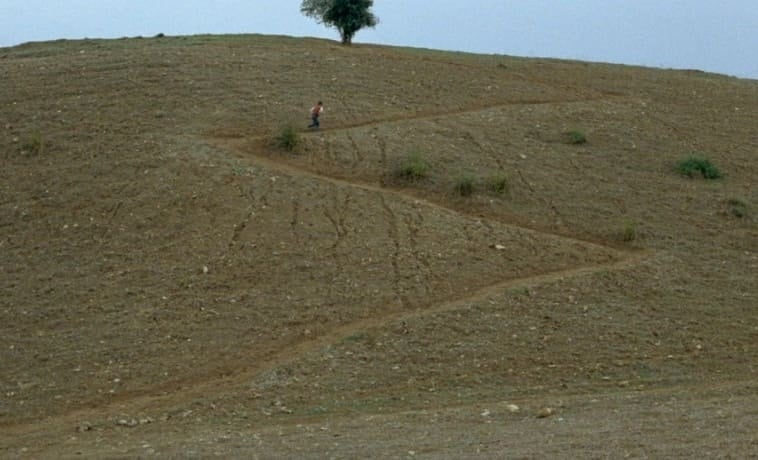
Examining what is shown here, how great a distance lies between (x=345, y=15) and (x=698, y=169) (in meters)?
14.3

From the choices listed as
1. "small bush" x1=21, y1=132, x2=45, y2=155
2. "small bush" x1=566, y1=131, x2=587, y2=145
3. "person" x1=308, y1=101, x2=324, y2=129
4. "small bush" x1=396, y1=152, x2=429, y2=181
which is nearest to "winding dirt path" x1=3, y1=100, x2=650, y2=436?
"small bush" x1=396, y1=152, x2=429, y2=181

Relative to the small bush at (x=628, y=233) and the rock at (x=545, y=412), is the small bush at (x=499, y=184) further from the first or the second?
the rock at (x=545, y=412)

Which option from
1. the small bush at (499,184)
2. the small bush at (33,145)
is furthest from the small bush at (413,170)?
the small bush at (33,145)

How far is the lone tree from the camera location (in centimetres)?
3284

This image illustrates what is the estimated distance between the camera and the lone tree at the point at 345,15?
3284cm

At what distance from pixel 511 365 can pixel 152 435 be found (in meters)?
4.69

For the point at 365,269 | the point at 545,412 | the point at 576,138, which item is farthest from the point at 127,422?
the point at 576,138

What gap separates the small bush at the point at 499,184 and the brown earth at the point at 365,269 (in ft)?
0.44

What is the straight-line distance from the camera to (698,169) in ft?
71.2

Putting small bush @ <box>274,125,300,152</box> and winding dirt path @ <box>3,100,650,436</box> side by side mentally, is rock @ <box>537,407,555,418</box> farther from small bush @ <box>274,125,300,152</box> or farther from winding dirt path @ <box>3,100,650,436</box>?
small bush @ <box>274,125,300,152</box>

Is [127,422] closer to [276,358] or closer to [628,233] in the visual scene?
[276,358]

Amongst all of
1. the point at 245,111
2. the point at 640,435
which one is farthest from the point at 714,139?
the point at 640,435

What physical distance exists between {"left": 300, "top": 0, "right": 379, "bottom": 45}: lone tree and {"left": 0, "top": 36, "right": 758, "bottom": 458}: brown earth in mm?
6451

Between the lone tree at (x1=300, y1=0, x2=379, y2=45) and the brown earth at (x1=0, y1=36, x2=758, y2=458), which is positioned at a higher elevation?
the lone tree at (x1=300, y1=0, x2=379, y2=45)
